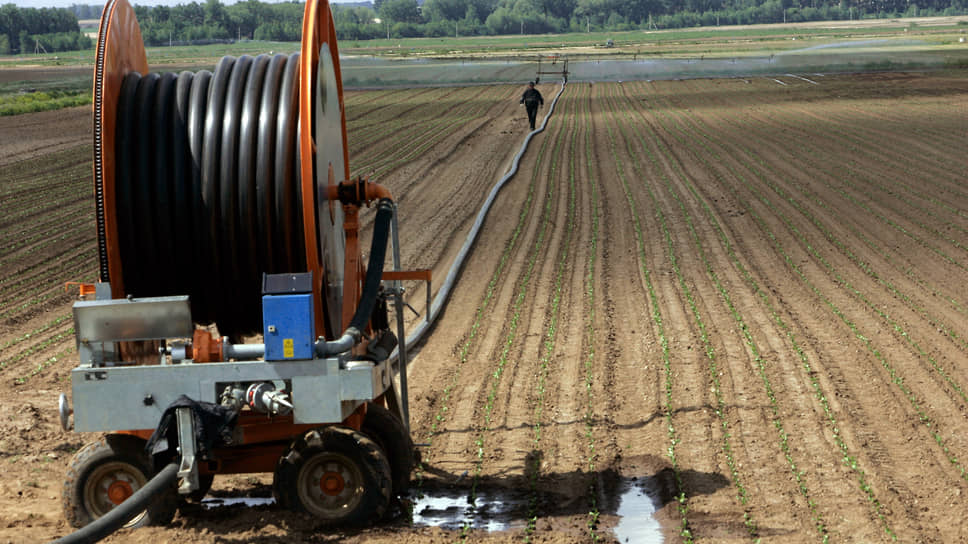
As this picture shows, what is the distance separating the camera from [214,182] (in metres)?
6.70

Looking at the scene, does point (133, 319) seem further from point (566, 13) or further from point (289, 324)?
point (566, 13)

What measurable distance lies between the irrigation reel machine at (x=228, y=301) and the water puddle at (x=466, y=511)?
314 mm

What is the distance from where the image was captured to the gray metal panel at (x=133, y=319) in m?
6.02

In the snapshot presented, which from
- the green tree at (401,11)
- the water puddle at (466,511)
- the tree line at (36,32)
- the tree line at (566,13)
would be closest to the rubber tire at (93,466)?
the water puddle at (466,511)

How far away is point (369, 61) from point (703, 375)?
64997 mm

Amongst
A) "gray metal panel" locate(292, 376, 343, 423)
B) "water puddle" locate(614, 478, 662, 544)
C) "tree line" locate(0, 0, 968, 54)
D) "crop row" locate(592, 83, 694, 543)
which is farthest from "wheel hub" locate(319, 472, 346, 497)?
"tree line" locate(0, 0, 968, 54)

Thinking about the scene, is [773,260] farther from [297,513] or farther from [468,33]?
[468,33]

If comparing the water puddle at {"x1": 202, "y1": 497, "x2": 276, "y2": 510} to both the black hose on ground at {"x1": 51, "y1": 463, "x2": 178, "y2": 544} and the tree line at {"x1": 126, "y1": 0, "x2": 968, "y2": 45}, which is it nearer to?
the black hose on ground at {"x1": 51, "y1": 463, "x2": 178, "y2": 544}

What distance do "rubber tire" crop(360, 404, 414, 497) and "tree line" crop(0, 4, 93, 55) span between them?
356 feet

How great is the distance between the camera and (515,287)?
44.2ft

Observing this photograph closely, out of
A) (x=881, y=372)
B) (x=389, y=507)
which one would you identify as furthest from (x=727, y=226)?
(x=389, y=507)

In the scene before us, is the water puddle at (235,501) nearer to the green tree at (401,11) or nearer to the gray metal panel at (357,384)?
the gray metal panel at (357,384)

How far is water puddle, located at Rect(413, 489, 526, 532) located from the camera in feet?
22.0

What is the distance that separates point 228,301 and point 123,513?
5.77 feet
